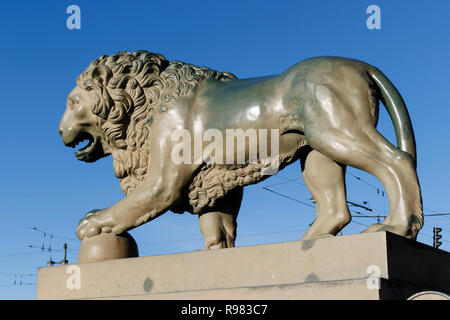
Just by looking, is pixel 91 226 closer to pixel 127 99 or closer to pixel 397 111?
pixel 127 99

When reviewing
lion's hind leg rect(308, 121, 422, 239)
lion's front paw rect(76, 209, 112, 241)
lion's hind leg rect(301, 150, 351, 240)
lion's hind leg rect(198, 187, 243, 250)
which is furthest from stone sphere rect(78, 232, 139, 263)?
lion's hind leg rect(308, 121, 422, 239)

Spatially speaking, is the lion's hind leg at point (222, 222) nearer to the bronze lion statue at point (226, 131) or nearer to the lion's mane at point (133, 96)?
the bronze lion statue at point (226, 131)

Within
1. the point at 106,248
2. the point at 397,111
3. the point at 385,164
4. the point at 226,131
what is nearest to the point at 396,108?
the point at 397,111

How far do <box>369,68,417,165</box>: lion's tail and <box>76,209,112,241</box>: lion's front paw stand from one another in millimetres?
2417

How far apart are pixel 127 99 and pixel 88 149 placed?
2.27 ft

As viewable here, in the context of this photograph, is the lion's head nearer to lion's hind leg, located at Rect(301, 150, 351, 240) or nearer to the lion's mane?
the lion's mane

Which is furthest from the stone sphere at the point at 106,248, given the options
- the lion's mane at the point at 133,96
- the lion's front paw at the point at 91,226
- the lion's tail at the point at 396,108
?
the lion's tail at the point at 396,108

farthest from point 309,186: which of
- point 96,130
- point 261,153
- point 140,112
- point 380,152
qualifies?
point 96,130

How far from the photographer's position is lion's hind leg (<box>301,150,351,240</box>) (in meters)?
5.75

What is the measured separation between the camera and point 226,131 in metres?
5.87

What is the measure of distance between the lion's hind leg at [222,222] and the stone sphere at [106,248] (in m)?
0.66

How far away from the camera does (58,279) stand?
19.7ft
